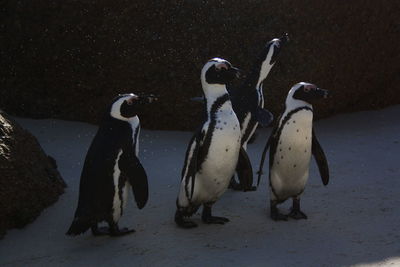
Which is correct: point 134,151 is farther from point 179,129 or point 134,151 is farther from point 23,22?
point 23,22

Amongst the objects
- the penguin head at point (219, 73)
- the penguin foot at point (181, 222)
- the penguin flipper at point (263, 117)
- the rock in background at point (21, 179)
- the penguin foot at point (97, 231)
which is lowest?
the penguin foot at point (97, 231)

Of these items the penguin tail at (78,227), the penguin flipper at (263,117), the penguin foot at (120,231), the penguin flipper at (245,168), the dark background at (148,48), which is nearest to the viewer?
the penguin tail at (78,227)

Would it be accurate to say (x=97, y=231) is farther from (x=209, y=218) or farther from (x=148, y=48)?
(x=148, y=48)

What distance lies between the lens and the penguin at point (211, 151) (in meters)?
3.90

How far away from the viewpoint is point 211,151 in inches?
154

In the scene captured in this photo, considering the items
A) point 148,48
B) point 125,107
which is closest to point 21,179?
point 125,107

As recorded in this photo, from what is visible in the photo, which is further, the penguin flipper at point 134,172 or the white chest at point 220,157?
the white chest at point 220,157

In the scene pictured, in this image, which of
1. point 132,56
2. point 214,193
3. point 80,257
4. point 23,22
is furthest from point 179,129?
point 80,257

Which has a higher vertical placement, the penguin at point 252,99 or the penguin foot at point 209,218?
the penguin at point 252,99

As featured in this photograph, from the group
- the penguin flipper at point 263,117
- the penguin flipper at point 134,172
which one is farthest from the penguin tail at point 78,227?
the penguin flipper at point 263,117

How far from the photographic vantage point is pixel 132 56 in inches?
247

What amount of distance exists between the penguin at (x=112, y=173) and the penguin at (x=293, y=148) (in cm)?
82

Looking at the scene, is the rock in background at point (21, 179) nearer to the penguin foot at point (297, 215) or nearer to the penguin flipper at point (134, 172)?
the penguin flipper at point (134, 172)

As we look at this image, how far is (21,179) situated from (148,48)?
8.09 ft
